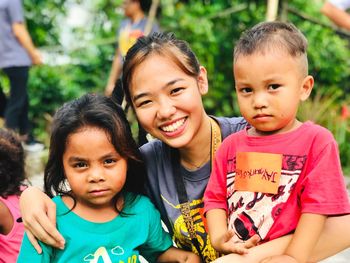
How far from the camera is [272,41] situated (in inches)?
77.9

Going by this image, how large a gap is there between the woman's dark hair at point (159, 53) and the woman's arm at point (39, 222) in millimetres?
587

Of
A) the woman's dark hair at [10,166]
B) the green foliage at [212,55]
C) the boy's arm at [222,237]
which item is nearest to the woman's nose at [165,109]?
the boy's arm at [222,237]

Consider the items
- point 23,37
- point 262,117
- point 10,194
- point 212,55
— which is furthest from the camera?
point 212,55

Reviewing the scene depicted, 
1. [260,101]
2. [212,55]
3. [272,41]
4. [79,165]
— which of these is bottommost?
[212,55]

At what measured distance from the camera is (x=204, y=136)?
7.98 ft

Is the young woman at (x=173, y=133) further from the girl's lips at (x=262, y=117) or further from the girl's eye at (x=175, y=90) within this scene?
the girl's lips at (x=262, y=117)

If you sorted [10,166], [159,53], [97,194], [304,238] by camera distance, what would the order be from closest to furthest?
[304,238] → [97,194] → [159,53] → [10,166]

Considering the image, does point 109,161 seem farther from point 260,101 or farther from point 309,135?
point 309,135

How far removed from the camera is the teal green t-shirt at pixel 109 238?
2201mm

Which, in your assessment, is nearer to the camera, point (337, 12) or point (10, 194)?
point (10, 194)

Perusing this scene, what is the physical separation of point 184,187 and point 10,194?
1.00 m

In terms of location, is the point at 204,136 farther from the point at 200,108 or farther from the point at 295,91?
the point at 295,91

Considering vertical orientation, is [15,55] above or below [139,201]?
below

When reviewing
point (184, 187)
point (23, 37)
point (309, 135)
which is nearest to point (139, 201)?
point (184, 187)
